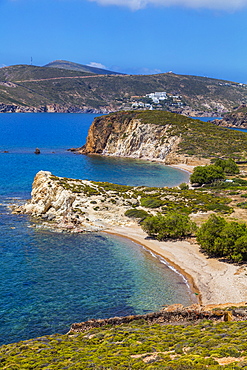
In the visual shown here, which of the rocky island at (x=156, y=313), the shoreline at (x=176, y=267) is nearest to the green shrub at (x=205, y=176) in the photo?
the rocky island at (x=156, y=313)

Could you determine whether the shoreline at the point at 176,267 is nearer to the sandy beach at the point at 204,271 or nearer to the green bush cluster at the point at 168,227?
the sandy beach at the point at 204,271

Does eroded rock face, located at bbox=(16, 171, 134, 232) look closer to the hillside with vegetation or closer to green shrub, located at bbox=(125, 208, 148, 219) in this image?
green shrub, located at bbox=(125, 208, 148, 219)

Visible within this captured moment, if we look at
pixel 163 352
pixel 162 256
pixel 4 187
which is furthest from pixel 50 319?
pixel 4 187

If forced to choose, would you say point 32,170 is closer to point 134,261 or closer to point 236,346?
point 134,261

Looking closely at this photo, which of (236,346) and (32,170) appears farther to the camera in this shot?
(32,170)

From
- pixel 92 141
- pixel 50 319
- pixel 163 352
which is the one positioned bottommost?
pixel 50 319

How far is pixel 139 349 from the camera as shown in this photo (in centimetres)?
2062

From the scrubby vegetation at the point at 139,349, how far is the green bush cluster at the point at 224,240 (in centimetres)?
1380

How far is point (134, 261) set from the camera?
3888 centimetres

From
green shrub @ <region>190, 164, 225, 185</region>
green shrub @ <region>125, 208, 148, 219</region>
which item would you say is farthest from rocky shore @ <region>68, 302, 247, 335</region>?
green shrub @ <region>190, 164, 225, 185</region>

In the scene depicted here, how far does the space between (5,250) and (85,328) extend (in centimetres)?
1774

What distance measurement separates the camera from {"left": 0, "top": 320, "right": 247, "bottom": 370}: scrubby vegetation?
1808 cm

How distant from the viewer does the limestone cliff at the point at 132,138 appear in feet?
363

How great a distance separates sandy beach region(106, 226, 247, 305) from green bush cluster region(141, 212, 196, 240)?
3.52ft
